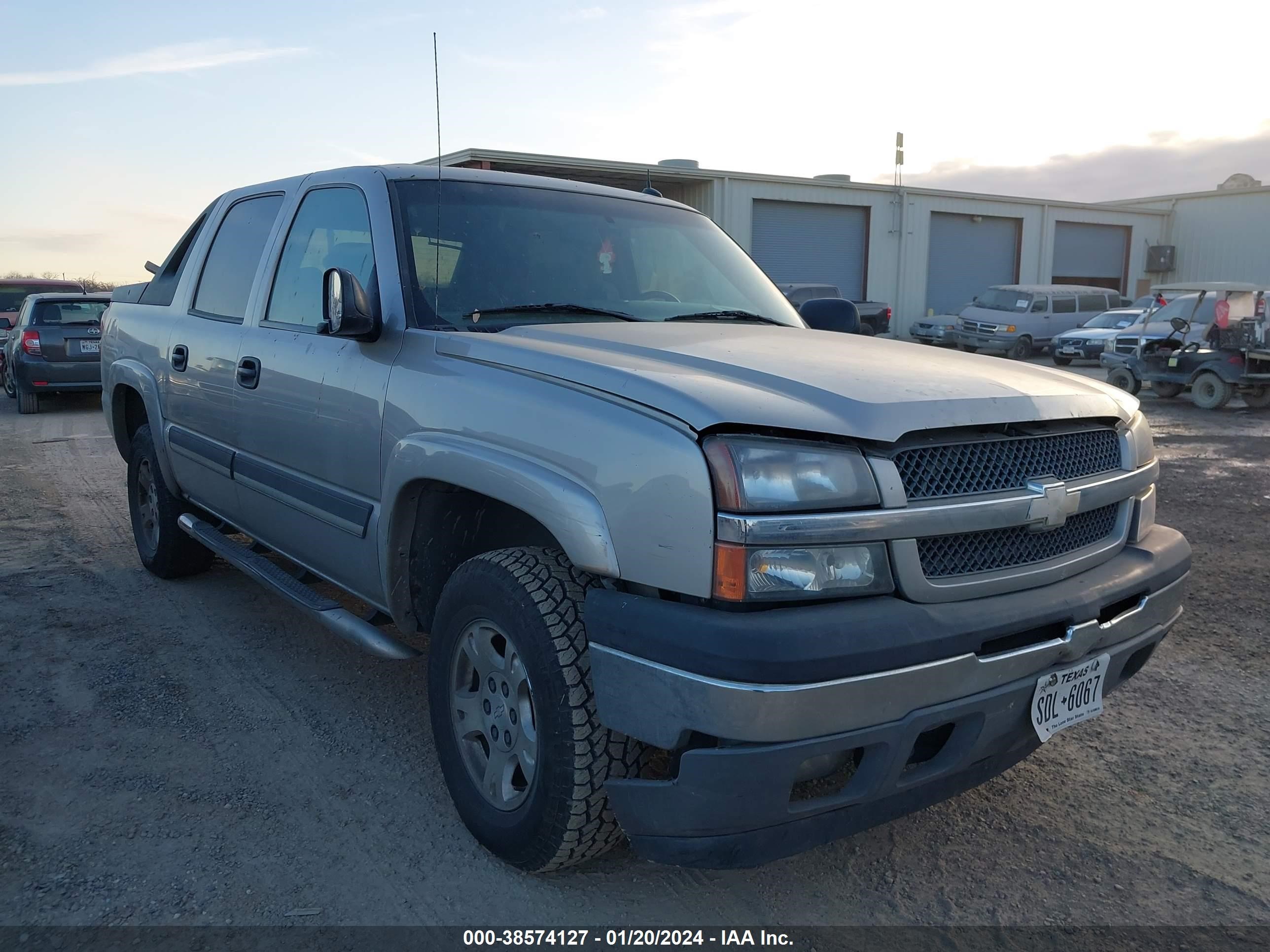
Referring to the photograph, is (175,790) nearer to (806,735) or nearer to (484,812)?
(484,812)

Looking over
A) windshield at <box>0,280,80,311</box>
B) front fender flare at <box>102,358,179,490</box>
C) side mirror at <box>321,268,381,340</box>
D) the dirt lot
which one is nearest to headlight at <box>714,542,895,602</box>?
the dirt lot

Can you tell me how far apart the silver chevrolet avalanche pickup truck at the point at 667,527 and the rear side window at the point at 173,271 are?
159 centimetres

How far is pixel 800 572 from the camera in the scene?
214cm

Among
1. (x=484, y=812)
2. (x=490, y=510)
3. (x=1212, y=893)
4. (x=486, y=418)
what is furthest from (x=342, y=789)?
(x=1212, y=893)

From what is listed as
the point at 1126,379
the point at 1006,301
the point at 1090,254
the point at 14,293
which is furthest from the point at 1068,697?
the point at 1090,254

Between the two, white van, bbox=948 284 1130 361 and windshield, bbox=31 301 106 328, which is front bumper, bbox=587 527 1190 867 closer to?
windshield, bbox=31 301 106 328

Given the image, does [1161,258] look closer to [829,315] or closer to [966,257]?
[966,257]

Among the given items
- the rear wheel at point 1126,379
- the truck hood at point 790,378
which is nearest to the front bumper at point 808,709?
the truck hood at point 790,378

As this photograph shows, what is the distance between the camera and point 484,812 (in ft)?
8.91

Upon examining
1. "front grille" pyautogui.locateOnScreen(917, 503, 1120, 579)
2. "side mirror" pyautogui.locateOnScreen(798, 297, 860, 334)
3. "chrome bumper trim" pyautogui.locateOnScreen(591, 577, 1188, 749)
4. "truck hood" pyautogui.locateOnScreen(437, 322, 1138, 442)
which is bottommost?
"chrome bumper trim" pyautogui.locateOnScreen(591, 577, 1188, 749)

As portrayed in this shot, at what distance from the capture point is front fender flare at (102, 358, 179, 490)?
4.98m

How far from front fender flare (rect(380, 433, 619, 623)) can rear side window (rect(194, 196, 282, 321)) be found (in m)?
1.63

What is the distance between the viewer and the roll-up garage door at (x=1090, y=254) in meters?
37.7

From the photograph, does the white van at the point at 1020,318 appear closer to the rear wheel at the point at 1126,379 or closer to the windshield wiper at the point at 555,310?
the rear wheel at the point at 1126,379
